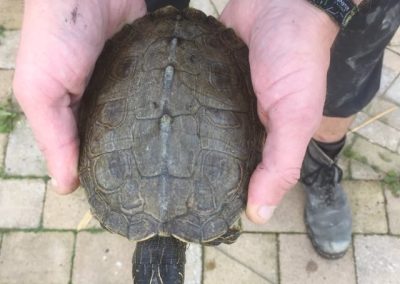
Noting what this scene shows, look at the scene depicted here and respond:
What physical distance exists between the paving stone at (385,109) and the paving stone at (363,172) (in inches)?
12.7

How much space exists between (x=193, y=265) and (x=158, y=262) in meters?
0.95

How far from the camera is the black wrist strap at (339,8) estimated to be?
78.5 inches

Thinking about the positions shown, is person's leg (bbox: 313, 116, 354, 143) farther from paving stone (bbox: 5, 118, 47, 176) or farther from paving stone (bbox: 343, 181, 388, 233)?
paving stone (bbox: 5, 118, 47, 176)

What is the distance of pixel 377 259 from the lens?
2.96m

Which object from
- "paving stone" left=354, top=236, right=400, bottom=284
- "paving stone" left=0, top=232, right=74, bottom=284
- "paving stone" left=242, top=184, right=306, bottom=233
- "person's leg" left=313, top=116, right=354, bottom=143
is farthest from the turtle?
"paving stone" left=354, top=236, right=400, bottom=284

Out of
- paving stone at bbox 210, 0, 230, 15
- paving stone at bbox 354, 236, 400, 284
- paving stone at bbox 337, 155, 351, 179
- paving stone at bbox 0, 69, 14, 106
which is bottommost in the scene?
paving stone at bbox 0, 69, 14, 106

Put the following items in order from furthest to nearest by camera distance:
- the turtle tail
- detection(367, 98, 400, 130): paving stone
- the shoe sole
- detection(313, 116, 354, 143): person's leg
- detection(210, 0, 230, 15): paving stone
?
detection(210, 0, 230, 15): paving stone → detection(367, 98, 400, 130): paving stone → the shoe sole → detection(313, 116, 354, 143): person's leg → the turtle tail

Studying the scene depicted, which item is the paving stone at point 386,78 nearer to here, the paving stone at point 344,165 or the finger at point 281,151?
the paving stone at point 344,165

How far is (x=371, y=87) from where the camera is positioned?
2.56 meters

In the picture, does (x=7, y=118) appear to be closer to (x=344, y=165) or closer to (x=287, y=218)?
(x=287, y=218)

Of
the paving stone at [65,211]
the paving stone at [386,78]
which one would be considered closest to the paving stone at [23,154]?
the paving stone at [65,211]

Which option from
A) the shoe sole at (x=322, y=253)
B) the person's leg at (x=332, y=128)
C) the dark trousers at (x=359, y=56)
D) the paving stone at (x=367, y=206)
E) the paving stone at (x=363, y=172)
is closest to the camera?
the dark trousers at (x=359, y=56)

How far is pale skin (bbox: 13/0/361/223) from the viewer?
6.33ft

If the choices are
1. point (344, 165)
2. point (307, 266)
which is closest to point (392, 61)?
point (344, 165)
